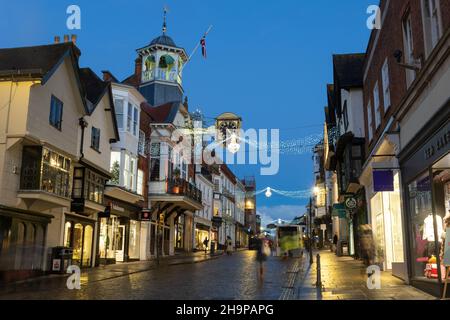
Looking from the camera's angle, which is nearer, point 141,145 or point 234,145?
point 234,145

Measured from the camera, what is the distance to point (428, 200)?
12.0m

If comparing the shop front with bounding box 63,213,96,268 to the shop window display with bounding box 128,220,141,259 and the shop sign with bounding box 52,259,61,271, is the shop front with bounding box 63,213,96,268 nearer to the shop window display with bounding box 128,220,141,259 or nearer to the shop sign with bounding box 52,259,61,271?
the shop sign with bounding box 52,259,61,271

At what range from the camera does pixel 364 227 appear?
17.6 m

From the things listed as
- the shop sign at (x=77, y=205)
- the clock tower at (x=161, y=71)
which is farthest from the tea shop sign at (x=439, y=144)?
the clock tower at (x=161, y=71)

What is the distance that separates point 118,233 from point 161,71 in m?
18.2

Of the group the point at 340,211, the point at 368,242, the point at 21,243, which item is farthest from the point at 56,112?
the point at 340,211

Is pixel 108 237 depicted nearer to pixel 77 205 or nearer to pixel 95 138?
pixel 95 138

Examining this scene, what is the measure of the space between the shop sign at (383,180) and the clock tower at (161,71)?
28.7 metres

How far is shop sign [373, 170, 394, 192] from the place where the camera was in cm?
1464

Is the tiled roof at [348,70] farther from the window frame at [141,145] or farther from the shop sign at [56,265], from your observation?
the shop sign at [56,265]

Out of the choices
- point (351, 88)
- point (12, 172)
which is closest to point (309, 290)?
point (12, 172)

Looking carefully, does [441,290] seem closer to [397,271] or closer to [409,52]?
[397,271]

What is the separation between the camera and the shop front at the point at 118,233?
26.0 metres

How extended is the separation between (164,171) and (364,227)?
19.2 metres
